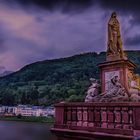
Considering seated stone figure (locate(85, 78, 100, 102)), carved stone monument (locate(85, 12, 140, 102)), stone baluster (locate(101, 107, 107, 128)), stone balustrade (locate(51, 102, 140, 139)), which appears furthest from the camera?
seated stone figure (locate(85, 78, 100, 102))

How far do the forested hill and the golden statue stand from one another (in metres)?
95.3

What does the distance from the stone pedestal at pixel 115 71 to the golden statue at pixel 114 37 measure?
2.91 ft

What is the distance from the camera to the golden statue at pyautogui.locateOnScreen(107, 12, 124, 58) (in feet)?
48.1

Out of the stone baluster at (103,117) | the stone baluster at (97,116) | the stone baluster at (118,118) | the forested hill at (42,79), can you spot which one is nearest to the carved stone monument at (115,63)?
the stone baluster at (97,116)

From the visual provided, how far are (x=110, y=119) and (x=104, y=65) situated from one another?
5.11 m

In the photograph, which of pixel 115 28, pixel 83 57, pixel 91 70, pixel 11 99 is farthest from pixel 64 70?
pixel 115 28

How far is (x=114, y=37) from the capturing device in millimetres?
14789

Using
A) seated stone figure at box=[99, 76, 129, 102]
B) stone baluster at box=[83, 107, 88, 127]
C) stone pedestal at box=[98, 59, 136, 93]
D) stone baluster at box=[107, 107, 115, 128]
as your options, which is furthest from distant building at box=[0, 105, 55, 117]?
stone baluster at box=[107, 107, 115, 128]

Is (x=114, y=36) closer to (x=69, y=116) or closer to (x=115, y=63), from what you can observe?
(x=115, y=63)

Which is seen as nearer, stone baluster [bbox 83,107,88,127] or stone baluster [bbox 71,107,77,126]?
stone baluster [bbox 83,107,88,127]

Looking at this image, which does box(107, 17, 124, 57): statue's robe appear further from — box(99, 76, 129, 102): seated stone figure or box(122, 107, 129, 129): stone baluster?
box(122, 107, 129, 129): stone baluster

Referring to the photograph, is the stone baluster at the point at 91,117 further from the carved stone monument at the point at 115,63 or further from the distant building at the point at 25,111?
the distant building at the point at 25,111

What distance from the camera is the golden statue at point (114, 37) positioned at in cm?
1466

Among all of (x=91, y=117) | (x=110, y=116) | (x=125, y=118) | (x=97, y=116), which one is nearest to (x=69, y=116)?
(x=91, y=117)
